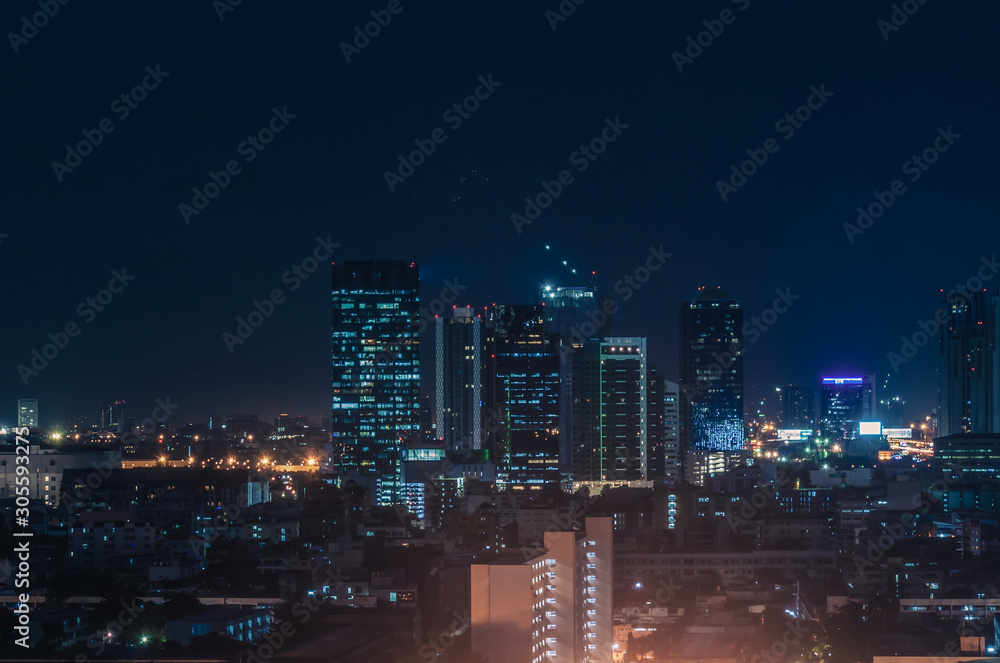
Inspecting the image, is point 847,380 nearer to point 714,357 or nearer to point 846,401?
point 846,401

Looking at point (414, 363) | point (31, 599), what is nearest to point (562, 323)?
point (414, 363)

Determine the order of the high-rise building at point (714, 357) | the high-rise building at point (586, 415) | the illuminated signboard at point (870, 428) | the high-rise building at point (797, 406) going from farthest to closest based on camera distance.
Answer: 1. the high-rise building at point (797, 406)
2. the illuminated signboard at point (870, 428)
3. the high-rise building at point (714, 357)
4. the high-rise building at point (586, 415)

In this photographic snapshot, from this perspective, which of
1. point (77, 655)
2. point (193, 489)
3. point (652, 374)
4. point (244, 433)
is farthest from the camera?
point (244, 433)

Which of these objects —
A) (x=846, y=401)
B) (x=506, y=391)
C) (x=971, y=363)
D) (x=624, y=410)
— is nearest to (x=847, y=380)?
(x=846, y=401)

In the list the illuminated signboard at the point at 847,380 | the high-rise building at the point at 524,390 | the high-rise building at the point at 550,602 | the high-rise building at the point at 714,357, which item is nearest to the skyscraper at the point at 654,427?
the high-rise building at the point at 524,390

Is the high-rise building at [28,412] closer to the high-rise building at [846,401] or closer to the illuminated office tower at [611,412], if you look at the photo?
the illuminated office tower at [611,412]

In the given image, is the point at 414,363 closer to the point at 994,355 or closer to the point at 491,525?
the point at 491,525
